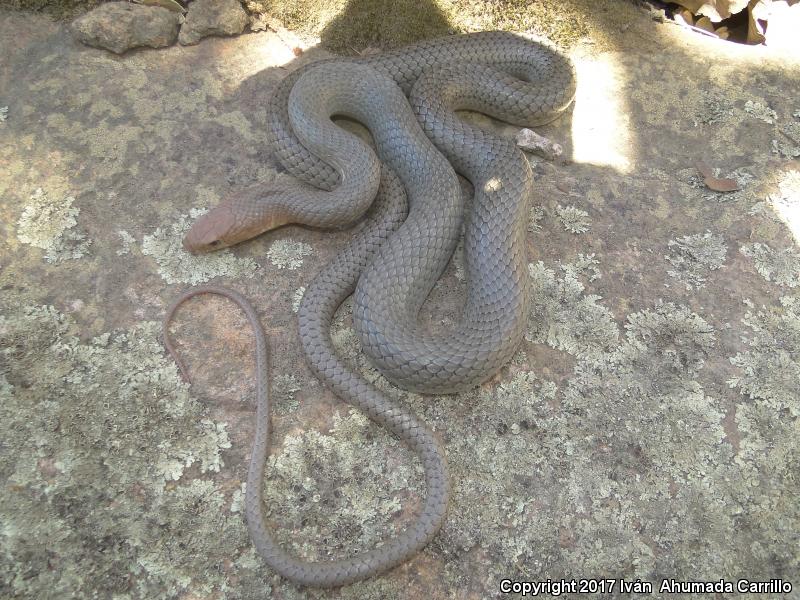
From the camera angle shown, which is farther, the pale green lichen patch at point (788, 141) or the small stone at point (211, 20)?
the small stone at point (211, 20)

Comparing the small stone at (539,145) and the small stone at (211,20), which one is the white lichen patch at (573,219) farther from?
the small stone at (211,20)

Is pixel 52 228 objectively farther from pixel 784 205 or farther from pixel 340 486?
pixel 784 205

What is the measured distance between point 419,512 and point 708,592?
48.7 inches

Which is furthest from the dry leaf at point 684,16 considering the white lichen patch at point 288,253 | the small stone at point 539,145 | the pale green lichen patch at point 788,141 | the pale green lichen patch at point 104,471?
the pale green lichen patch at point 104,471

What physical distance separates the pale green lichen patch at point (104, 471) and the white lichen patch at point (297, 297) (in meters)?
0.69

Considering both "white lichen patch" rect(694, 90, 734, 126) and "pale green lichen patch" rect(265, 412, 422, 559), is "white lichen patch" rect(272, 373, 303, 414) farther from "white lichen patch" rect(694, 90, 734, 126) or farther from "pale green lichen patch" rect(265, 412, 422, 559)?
"white lichen patch" rect(694, 90, 734, 126)

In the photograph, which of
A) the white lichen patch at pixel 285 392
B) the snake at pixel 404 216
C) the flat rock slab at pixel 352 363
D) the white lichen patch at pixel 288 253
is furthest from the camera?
the white lichen patch at pixel 288 253

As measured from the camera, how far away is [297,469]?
8.74 ft

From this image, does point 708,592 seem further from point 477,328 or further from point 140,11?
point 140,11

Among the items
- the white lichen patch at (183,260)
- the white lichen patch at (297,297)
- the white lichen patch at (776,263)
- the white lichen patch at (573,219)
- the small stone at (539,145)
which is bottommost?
the white lichen patch at (297,297)

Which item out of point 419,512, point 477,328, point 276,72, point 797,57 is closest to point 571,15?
point 797,57

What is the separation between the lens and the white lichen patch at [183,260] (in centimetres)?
317

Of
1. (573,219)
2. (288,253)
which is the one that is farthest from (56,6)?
(573,219)

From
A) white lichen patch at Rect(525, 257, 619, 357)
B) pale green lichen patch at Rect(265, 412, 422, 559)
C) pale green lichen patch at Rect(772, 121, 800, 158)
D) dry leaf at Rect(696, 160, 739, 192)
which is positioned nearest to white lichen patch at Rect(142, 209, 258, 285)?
pale green lichen patch at Rect(265, 412, 422, 559)
